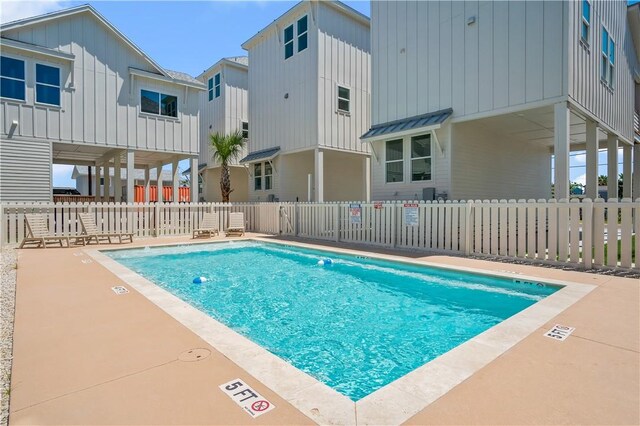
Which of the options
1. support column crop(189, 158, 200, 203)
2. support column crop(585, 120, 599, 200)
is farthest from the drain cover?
support column crop(189, 158, 200, 203)

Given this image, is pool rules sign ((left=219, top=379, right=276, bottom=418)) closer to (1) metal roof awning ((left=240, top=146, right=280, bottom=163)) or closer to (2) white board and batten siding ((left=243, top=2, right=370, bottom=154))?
(2) white board and batten siding ((left=243, top=2, right=370, bottom=154))

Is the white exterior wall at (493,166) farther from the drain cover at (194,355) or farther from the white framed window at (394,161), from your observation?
the drain cover at (194,355)

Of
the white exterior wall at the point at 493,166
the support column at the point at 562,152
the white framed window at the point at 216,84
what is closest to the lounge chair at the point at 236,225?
the white exterior wall at the point at 493,166

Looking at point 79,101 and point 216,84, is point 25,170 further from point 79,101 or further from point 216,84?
point 216,84

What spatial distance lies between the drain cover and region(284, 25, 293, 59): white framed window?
54.3 ft

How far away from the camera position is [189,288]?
21.4 ft

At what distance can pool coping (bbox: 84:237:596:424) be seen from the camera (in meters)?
2.22

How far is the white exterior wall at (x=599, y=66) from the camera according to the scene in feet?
31.8

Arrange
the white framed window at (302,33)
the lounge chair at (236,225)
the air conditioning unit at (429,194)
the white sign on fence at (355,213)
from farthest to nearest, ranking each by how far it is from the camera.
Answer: the white framed window at (302,33) < the lounge chair at (236,225) < the white sign on fence at (355,213) < the air conditioning unit at (429,194)

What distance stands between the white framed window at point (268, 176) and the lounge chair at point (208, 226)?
4.09 metres

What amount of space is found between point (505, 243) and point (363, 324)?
5.24 meters

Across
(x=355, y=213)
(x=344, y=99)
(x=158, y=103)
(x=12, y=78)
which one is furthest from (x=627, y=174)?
(x=12, y=78)

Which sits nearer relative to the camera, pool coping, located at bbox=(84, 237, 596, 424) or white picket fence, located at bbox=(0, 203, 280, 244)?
pool coping, located at bbox=(84, 237, 596, 424)

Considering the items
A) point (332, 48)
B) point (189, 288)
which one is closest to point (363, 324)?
point (189, 288)
